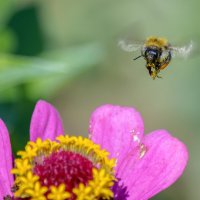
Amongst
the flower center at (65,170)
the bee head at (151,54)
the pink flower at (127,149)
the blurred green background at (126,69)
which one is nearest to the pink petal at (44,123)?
A: the pink flower at (127,149)

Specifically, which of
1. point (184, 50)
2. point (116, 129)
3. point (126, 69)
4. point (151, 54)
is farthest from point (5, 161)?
point (126, 69)

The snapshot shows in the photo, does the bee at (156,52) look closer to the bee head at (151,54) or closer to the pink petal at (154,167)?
the bee head at (151,54)

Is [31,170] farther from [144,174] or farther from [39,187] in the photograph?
[144,174]

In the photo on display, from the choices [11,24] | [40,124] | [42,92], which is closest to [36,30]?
[11,24]

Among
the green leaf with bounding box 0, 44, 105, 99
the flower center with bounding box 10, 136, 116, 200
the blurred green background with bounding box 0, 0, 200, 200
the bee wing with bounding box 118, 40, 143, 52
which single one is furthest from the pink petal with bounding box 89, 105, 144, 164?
the blurred green background with bounding box 0, 0, 200, 200

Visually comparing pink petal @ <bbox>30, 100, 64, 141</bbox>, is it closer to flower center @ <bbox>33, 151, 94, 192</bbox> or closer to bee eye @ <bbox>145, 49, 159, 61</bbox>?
flower center @ <bbox>33, 151, 94, 192</bbox>

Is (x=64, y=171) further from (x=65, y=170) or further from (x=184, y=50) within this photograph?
(x=184, y=50)
